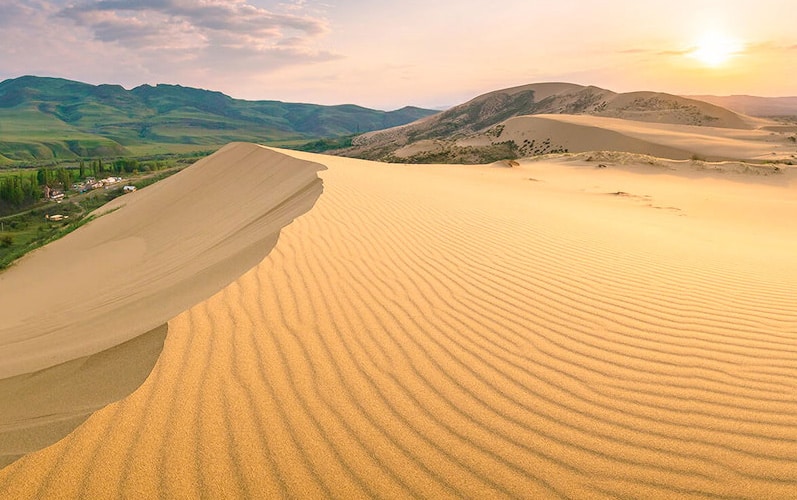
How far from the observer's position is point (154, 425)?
7.79 ft

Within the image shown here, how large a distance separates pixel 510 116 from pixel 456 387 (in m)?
91.9

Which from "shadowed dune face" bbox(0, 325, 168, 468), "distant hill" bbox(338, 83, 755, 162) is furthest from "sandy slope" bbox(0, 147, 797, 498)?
"distant hill" bbox(338, 83, 755, 162)

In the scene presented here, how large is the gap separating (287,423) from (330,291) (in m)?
1.80

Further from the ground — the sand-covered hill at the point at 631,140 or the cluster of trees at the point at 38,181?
the sand-covered hill at the point at 631,140

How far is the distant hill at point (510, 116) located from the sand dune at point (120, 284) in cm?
2397

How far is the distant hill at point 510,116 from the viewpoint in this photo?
41.7m

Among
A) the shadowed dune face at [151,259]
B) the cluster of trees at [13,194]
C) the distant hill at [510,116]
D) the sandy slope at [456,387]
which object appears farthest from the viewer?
the distant hill at [510,116]

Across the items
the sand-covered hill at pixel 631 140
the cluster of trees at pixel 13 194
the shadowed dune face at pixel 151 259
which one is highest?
the sand-covered hill at pixel 631 140

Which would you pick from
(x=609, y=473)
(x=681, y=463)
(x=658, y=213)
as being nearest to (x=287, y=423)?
(x=609, y=473)

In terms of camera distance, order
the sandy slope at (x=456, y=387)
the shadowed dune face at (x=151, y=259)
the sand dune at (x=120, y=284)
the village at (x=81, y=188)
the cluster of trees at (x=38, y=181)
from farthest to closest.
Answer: the village at (x=81, y=188), the cluster of trees at (x=38, y=181), the shadowed dune face at (x=151, y=259), the sand dune at (x=120, y=284), the sandy slope at (x=456, y=387)

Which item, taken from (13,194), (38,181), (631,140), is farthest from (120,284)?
(38,181)

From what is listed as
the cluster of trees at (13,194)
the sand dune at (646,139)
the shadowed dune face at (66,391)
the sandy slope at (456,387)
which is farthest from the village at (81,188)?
the sandy slope at (456,387)

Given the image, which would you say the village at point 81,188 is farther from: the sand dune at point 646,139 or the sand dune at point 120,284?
the sand dune at point 646,139

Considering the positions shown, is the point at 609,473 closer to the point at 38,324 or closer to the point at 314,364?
Result: the point at 314,364
